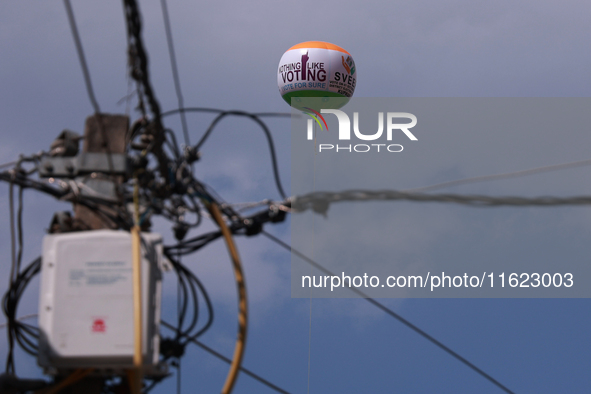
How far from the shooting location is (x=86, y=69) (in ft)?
19.0

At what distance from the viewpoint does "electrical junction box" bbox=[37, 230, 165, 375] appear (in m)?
6.57

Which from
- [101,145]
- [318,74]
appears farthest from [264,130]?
[318,74]

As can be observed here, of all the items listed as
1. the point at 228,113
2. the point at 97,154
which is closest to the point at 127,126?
the point at 97,154

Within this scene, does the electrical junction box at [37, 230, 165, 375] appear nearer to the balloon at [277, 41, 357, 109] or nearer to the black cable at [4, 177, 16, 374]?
the black cable at [4, 177, 16, 374]

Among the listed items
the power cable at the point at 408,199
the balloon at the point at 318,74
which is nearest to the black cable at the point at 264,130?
the power cable at the point at 408,199

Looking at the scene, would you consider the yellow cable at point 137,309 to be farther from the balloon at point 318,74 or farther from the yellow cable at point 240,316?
the balloon at point 318,74

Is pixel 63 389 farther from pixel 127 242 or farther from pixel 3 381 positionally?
pixel 127 242

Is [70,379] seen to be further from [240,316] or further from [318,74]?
[318,74]

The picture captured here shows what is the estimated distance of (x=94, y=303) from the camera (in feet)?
21.7

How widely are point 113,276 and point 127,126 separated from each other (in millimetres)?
1729

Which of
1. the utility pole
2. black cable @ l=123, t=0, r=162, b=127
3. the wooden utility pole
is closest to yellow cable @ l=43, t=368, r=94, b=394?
the utility pole

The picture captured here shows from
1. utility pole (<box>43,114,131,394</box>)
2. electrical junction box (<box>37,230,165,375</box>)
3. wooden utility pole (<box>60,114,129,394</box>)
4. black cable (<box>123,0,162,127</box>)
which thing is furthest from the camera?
wooden utility pole (<box>60,114,129,394</box>)

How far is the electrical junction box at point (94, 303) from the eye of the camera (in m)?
6.57

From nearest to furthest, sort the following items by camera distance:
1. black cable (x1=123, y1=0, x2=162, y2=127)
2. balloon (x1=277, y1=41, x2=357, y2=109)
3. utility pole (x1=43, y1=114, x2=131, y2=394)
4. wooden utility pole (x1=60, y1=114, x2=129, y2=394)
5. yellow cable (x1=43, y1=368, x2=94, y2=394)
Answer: black cable (x1=123, y1=0, x2=162, y2=127) < yellow cable (x1=43, y1=368, x2=94, y2=394) < utility pole (x1=43, y1=114, x2=131, y2=394) < wooden utility pole (x1=60, y1=114, x2=129, y2=394) < balloon (x1=277, y1=41, x2=357, y2=109)
